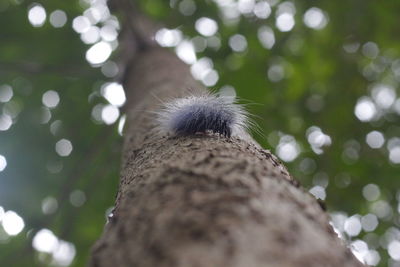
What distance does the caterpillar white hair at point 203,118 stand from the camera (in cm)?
140

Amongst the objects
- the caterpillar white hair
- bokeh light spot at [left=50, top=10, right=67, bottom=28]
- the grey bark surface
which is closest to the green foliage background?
bokeh light spot at [left=50, top=10, right=67, bottom=28]

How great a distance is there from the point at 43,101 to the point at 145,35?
1.14 metres

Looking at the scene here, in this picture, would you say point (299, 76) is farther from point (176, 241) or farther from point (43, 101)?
point (176, 241)

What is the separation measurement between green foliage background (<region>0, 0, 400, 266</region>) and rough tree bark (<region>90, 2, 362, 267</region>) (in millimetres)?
2254

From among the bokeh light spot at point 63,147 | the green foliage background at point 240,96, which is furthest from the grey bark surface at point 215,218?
the bokeh light spot at point 63,147

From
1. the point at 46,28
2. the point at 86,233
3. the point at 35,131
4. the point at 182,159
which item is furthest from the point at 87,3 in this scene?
the point at 182,159

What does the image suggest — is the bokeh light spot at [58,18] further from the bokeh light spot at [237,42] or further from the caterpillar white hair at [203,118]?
the caterpillar white hair at [203,118]

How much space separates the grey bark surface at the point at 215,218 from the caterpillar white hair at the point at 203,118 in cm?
16

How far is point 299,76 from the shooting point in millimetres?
3943

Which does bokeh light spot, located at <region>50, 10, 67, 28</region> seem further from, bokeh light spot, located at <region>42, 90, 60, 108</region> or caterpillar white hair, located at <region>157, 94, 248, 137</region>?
caterpillar white hair, located at <region>157, 94, 248, 137</region>

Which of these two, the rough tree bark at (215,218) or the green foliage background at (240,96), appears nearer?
the rough tree bark at (215,218)

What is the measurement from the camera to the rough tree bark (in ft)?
2.30

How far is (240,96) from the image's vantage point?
10.9 feet

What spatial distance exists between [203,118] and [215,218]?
0.66 meters
